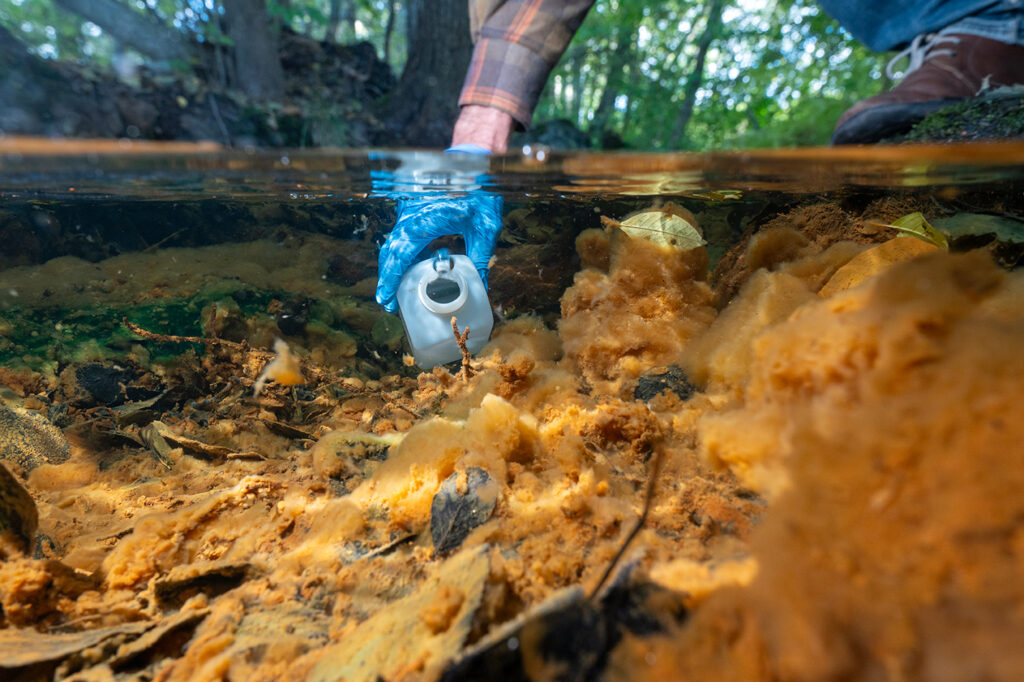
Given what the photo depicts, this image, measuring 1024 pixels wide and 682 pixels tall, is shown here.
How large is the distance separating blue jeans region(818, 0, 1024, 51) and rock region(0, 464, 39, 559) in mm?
6325

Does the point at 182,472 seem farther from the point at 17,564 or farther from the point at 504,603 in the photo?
the point at 504,603

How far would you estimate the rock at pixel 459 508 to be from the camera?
1.44m

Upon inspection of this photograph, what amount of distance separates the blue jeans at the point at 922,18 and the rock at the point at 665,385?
4003mm

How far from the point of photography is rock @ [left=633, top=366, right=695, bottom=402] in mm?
2096

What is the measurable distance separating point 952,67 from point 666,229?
3062 mm

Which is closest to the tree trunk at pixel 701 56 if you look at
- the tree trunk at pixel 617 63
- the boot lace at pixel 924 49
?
the tree trunk at pixel 617 63

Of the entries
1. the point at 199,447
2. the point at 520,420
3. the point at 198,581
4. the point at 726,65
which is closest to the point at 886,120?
the point at 520,420

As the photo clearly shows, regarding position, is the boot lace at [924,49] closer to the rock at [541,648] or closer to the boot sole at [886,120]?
the boot sole at [886,120]

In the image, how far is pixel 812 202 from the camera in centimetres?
288

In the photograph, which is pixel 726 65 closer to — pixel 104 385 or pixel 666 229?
pixel 666 229

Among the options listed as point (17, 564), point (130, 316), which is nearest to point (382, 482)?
point (17, 564)

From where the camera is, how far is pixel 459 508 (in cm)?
150

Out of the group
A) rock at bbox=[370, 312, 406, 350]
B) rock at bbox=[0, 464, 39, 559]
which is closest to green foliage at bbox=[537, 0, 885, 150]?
rock at bbox=[370, 312, 406, 350]

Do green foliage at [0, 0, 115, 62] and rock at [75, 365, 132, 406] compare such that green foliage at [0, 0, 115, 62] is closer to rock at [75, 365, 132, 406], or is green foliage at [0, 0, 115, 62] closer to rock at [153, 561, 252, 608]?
rock at [75, 365, 132, 406]
